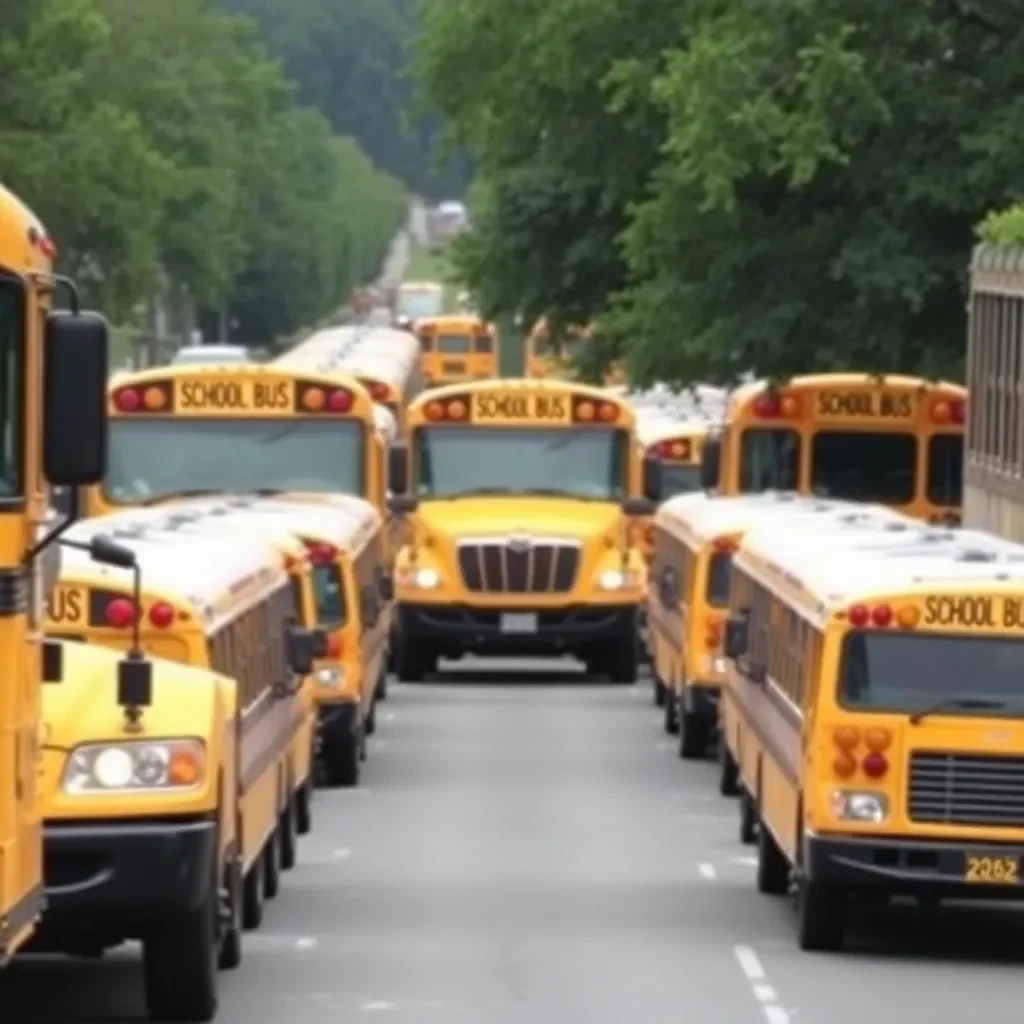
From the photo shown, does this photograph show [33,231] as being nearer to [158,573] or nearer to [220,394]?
[158,573]

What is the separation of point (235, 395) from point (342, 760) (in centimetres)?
592

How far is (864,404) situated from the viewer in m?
40.8

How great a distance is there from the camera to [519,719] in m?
36.9

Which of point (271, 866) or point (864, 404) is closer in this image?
point (271, 866)

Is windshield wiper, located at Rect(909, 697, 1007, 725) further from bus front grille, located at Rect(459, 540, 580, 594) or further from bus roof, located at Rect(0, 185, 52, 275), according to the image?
bus front grille, located at Rect(459, 540, 580, 594)

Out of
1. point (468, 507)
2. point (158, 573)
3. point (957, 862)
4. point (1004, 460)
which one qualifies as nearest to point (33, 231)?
point (158, 573)

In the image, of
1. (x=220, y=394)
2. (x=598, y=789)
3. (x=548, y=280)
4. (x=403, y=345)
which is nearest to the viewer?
(x=598, y=789)

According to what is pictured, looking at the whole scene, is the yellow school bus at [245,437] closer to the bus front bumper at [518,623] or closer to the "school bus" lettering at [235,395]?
the "school bus" lettering at [235,395]

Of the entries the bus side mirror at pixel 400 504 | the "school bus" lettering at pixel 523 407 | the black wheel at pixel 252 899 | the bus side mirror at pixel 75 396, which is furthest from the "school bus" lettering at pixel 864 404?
the bus side mirror at pixel 75 396

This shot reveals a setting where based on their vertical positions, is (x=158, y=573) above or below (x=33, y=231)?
below

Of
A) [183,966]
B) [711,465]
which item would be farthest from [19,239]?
[711,465]

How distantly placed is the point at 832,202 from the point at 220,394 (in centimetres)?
1494

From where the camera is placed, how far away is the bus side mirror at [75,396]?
42.9ft

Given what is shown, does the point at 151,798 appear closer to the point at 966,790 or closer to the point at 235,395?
the point at 966,790
